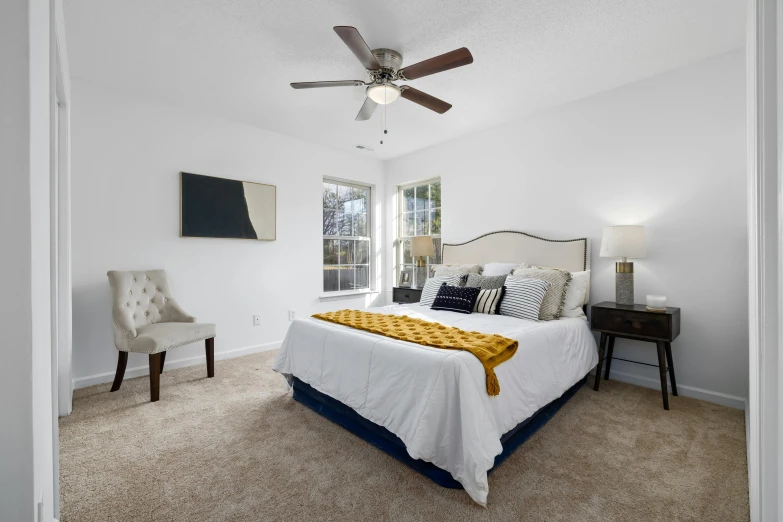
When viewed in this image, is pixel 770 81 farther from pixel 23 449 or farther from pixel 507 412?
pixel 23 449

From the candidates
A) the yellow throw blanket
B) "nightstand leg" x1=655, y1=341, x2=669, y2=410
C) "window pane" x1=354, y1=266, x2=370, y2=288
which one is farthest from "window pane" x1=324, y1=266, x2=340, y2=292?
"nightstand leg" x1=655, y1=341, x2=669, y2=410

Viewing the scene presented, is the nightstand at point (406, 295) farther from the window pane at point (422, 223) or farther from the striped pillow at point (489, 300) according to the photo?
the striped pillow at point (489, 300)

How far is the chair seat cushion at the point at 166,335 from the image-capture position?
8.77ft

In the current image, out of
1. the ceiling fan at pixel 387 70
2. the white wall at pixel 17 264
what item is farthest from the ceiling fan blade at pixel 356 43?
the white wall at pixel 17 264

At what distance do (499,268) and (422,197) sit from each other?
74.6 inches

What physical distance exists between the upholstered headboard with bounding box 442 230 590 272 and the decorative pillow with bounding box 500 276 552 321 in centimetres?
59

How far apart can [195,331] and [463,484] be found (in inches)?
98.6

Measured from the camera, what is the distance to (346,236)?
200 inches

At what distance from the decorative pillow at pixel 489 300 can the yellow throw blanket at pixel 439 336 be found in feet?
2.43

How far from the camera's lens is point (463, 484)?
1.58 m

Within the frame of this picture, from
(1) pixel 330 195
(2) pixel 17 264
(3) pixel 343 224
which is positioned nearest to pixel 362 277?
(3) pixel 343 224

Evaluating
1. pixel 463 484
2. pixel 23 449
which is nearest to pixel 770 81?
pixel 463 484

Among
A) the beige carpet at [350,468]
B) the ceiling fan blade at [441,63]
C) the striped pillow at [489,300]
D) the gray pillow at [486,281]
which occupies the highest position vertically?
the ceiling fan blade at [441,63]

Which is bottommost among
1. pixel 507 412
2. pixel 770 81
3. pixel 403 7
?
pixel 507 412
